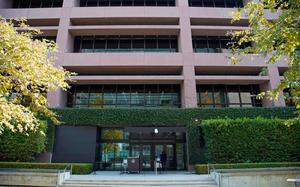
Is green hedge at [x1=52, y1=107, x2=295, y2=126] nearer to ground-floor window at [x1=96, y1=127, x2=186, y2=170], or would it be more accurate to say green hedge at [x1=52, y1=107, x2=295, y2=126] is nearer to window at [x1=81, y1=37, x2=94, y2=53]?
ground-floor window at [x1=96, y1=127, x2=186, y2=170]

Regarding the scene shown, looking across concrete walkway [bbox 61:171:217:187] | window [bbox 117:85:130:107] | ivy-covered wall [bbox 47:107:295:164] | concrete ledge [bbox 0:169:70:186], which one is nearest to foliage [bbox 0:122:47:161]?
concrete ledge [bbox 0:169:70:186]

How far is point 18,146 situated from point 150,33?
601 inches

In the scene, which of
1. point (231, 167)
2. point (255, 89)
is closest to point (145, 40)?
point (255, 89)

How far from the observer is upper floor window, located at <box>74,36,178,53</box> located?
2222cm

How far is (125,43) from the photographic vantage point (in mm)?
22391

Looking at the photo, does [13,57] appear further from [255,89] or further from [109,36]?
[255,89]

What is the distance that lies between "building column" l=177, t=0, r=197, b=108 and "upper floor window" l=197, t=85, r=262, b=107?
229 cm

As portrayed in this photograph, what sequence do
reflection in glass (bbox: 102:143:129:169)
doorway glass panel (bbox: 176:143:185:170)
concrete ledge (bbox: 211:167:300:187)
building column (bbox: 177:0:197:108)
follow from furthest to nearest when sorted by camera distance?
building column (bbox: 177:0:197:108) < reflection in glass (bbox: 102:143:129:169) < doorway glass panel (bbox: 176:143:185:170) < concrete ledge (bbox: 211:167:300:187)

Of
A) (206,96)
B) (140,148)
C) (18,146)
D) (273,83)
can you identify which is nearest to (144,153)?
(140,148)

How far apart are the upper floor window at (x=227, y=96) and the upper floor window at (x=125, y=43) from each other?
17.8 ft

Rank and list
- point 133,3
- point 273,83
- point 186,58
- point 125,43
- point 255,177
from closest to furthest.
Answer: point 255,177, point 273,83, point 186,58, point 125,43, point 133,3

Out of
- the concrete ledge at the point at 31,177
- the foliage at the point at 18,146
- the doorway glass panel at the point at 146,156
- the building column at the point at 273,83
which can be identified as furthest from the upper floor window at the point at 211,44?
the concrete ledge at the point at 31,177

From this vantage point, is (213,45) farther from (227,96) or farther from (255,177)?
(255,177)

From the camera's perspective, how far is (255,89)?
21422mm
